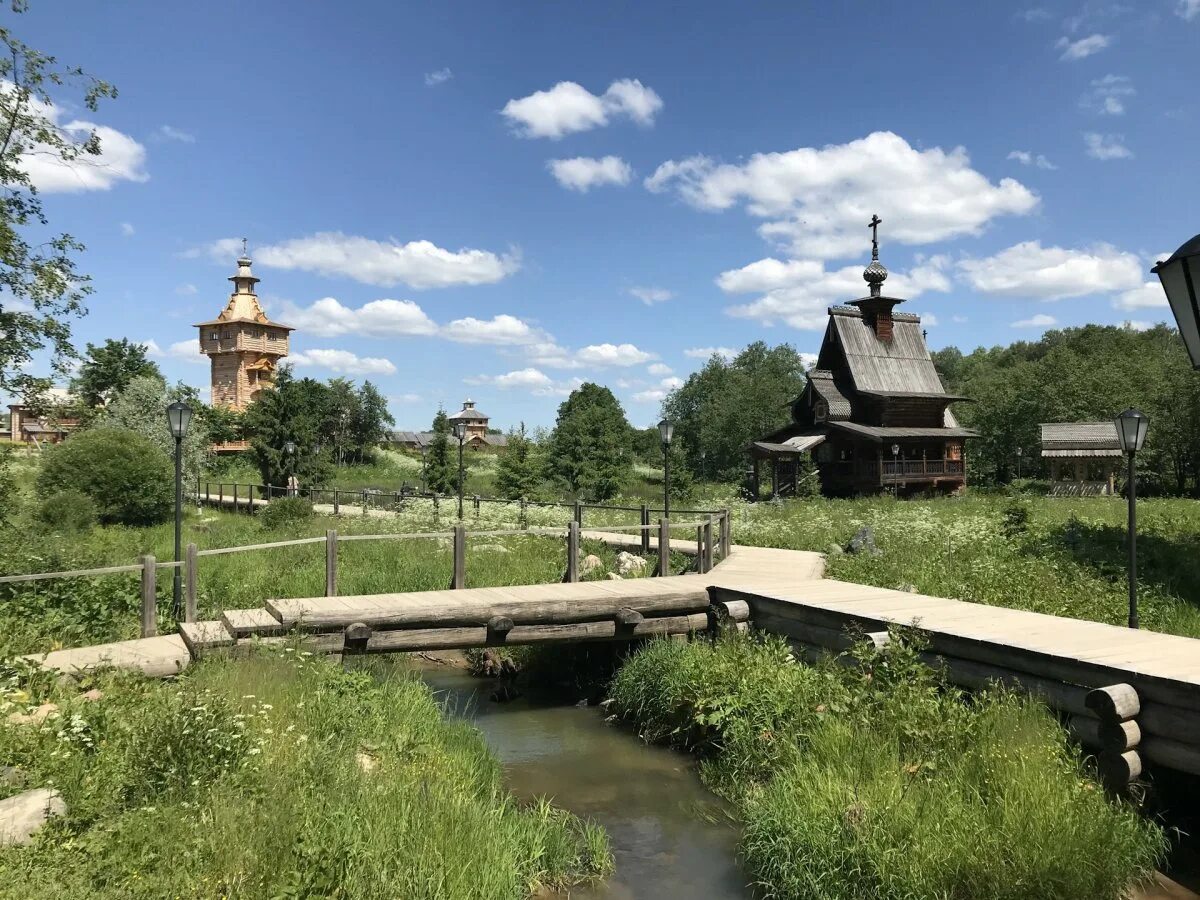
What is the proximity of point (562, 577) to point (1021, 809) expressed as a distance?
10.3m

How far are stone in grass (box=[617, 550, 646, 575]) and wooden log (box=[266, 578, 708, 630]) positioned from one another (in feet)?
14.1

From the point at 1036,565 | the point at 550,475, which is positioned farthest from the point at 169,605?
the point at 550,475

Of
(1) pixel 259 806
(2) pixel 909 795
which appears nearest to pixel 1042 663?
(2) pixel 909 795

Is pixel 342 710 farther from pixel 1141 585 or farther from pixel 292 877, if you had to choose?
pixel 1141 585

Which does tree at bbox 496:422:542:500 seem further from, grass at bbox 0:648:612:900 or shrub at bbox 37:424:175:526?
grass at bbox 0:648:612:900

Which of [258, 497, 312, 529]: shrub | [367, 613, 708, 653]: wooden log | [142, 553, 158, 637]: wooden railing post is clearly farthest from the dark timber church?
[142, 553, 158, 637]: wooden railing post

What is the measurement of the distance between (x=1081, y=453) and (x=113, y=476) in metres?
51.0

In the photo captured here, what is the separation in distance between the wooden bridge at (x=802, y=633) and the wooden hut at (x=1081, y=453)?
45.0 meters

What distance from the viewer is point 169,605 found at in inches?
460

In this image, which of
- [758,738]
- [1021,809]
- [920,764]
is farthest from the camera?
[758,738]

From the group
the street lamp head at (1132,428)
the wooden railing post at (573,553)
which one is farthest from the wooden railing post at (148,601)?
the street lamp head at (1132,428)

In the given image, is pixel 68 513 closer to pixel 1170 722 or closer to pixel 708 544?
pixel 708 544

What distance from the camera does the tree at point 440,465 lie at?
44812mm

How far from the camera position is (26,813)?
4.80 m
